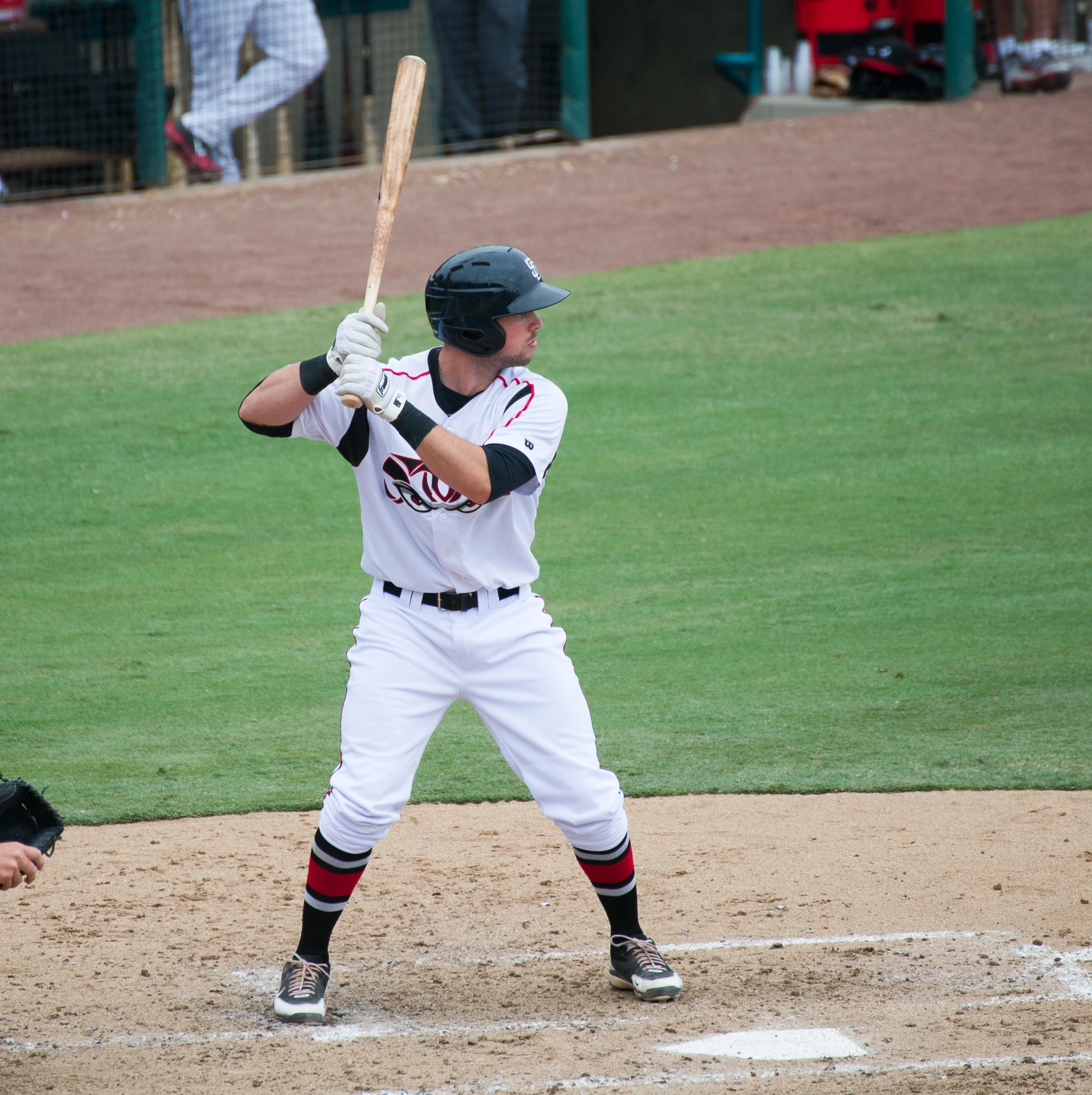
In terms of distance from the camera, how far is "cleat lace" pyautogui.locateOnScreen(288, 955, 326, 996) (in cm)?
336

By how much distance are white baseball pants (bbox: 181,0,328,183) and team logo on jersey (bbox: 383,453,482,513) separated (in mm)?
10385

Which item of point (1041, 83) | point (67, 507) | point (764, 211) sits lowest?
point (67, 507)

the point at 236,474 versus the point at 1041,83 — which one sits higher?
the point at 1041,83

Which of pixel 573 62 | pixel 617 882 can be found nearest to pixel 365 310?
pixel 617 882

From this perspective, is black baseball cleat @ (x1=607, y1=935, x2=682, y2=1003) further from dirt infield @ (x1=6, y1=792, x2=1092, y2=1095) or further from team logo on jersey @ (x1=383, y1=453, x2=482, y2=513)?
team logo on jersey @ (x1=383, y1=453, x2=482, y2=513)

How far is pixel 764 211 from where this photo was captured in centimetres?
1275

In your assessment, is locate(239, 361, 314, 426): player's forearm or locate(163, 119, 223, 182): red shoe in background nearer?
locate(239, 361, 314, 426): player's forearm

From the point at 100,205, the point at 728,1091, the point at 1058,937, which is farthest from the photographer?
the point at 100,205

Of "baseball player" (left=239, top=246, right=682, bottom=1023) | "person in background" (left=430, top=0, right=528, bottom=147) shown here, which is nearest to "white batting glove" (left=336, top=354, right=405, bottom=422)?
"baseball player" (left=239, top=246, right=682, bottom=1023)

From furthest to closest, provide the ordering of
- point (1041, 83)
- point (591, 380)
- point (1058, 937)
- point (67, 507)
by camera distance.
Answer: point (1041, 83), point (591, 380), point (67, 507), point (1058, 937)

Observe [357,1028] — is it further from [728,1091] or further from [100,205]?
[100,205]

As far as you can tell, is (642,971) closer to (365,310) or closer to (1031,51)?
(365,310)

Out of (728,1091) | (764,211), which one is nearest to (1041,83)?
(764,211)

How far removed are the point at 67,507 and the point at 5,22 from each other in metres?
6.97
